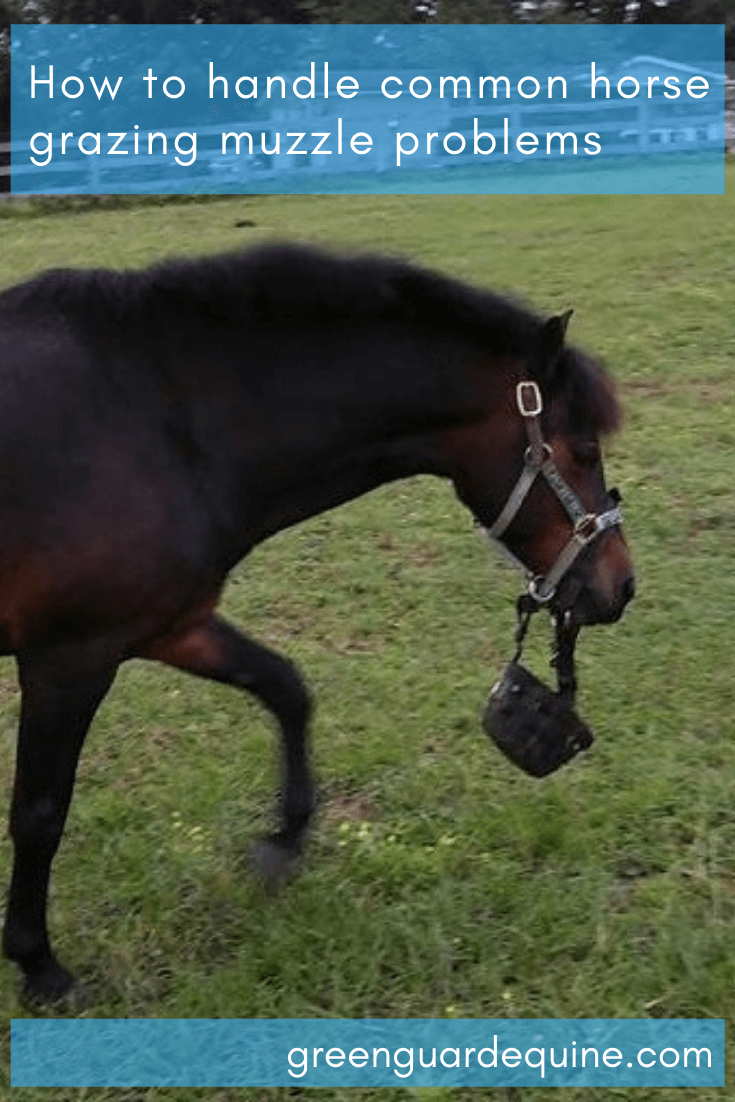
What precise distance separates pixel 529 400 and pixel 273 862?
1249mm

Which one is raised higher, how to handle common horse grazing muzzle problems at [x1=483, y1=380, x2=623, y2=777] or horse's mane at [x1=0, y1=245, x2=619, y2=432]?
horse's mane at [x1=0, y1=245, x2=619, y2=432]

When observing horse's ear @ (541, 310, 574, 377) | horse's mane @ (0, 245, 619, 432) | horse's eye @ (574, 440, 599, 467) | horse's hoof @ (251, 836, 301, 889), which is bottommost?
horse's hoof @ (251, 836, 301, 889)

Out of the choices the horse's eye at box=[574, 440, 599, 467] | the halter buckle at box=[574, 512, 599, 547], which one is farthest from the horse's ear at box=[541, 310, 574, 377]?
the halter buckle at box=[574, 512, 599, 547]

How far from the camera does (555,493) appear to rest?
2850 mm

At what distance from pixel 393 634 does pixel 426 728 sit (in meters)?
0.68

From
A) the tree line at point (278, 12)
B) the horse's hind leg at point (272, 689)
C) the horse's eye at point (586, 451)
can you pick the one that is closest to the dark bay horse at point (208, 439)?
the horse's eye at point (586, 451)

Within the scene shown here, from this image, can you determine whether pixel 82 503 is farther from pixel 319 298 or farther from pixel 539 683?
pixel 539 683

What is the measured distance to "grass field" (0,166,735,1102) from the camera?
291 cm

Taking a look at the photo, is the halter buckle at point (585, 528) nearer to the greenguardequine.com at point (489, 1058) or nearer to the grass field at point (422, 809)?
the grass field at point (422, 809)

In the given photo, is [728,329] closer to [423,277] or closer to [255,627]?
[255,627]

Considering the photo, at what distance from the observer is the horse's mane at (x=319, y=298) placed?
9.25 ft

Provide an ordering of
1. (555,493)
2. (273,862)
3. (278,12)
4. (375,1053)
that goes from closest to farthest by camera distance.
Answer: (375,1053) → (555,493) → (273,862) → (278,12)

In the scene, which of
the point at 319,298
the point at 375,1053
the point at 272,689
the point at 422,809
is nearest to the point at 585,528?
the point at 319,298

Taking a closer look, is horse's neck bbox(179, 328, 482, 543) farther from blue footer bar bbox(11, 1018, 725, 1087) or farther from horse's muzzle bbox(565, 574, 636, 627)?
blue footer bar bbox(11, 1018, 725, 1087)
